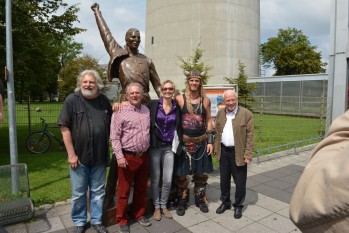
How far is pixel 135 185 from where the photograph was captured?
407 centimetres

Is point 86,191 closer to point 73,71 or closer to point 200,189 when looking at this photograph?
point 200,189

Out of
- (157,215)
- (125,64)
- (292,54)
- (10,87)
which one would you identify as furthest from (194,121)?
(292,54)

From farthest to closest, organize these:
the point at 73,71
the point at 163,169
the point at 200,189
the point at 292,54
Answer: the point at 73,71
the point at 292,54
the point at 200,189
the point at 163,169

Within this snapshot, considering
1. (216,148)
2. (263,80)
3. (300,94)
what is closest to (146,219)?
(216,148)

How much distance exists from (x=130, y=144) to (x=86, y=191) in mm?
856

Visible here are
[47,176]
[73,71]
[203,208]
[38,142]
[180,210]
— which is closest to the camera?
[180,210]

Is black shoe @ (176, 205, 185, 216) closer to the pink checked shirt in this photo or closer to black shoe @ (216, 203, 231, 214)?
black shoe @ (216, 203, 231, 214)

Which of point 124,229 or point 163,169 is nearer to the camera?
point 124,229

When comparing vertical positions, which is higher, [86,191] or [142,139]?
[142,139]

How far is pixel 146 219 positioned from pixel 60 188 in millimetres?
2351

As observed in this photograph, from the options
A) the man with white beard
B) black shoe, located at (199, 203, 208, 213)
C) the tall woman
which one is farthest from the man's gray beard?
black shoe, located at (199, 203, 208, 213)

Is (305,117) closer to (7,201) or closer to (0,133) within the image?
(0,133)

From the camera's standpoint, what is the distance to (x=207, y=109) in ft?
14.8

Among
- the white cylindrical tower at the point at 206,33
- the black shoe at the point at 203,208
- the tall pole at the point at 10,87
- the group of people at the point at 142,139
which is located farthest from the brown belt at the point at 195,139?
the white cylindrical tower at the point at 206,33
